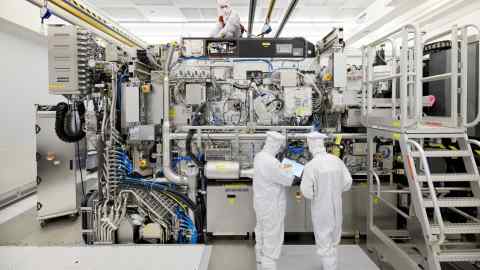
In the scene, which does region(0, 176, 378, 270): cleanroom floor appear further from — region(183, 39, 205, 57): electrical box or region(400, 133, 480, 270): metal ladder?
region(183, 39, 205, 57): electrical box

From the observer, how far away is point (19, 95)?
522 cm

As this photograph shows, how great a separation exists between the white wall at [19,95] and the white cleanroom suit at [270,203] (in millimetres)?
4338

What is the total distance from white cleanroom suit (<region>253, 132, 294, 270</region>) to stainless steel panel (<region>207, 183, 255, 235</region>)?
0.82m

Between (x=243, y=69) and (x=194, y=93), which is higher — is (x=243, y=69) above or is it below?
above

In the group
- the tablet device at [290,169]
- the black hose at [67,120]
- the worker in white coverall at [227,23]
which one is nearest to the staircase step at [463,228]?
the tablet device at [290,169]

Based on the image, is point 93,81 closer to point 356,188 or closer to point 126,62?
point 126,62

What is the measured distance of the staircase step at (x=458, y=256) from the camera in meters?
2.42

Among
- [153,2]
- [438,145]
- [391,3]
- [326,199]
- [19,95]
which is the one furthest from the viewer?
[153,2]

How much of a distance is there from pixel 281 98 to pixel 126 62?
2.06 meters

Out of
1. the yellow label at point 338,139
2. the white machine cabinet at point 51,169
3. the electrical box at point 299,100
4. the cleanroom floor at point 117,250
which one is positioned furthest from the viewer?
the white machine cabinet at point 51,169

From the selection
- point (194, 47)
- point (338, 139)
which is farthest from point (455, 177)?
point (194, 47)

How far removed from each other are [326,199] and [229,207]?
1.40 m

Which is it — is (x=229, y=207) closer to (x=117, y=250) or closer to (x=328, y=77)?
(x=117, y=250)

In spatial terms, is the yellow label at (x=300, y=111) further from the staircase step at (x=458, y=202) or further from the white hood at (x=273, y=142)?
the staircase step at (x=458, y=202)
